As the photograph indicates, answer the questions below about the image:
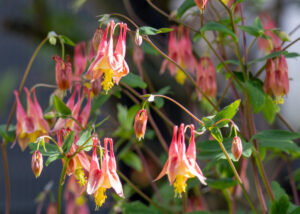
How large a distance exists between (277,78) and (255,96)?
9cm

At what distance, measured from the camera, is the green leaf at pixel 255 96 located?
1.03 m

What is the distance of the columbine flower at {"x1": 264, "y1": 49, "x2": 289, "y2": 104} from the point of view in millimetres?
1093

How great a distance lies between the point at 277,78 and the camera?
109 cm

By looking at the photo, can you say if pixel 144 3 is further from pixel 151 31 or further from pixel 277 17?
pixel 277 17

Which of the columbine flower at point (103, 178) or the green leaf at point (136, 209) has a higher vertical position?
the columbine flower at point (103, 178)

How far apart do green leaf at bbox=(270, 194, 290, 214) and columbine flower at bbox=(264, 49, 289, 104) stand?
28 centimetres

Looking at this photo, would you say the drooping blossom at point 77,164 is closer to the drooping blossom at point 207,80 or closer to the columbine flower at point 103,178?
the columbine flower at point 103,178

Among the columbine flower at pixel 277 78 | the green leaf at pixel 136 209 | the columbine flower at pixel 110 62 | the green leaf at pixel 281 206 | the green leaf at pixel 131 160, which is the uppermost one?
the columbine flower at pixel 110 62

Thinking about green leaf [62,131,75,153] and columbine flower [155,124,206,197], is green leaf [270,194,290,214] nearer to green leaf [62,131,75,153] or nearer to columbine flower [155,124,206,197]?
columbine flower [155,124,206,197]

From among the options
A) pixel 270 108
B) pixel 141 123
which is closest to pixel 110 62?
pixel 141 123

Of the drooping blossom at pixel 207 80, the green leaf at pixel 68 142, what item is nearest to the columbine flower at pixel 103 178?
the green leaf at pixel 68 142

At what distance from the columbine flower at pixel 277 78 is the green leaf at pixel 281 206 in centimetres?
28

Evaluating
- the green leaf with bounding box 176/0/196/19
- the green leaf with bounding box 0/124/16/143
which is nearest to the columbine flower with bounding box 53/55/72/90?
the green leaf with bounding box 0/124/16/143

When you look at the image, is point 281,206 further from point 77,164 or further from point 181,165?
point 77,164
